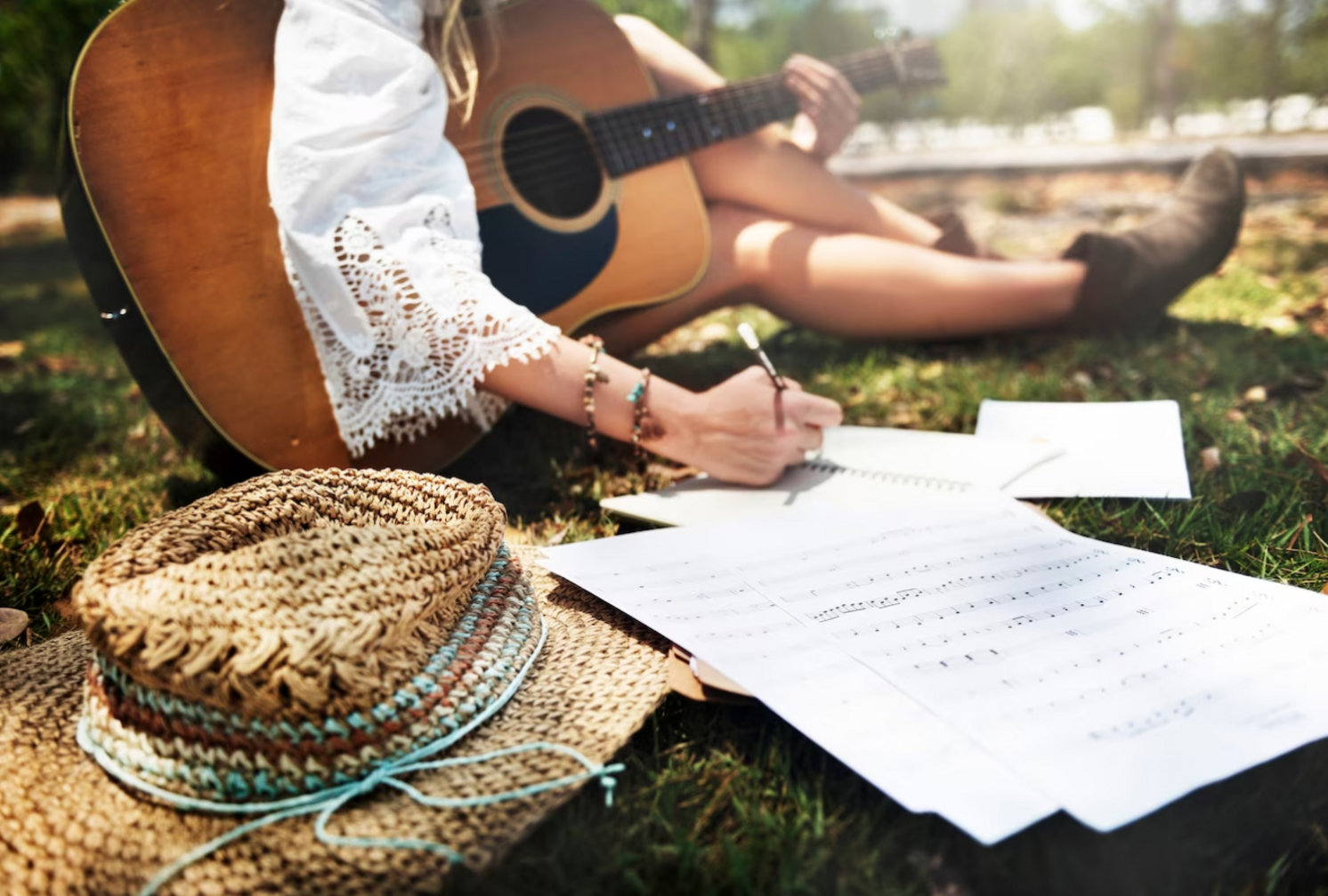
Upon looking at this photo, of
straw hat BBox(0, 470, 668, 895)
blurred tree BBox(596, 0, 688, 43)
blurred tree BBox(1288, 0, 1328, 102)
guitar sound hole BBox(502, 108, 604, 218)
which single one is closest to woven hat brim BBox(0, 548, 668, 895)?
straw hat BBox(0, 470, 668, 895)

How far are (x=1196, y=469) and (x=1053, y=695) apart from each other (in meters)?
0.79

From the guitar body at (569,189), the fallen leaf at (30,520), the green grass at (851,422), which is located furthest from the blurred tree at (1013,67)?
the fallen leaf at (30,520)

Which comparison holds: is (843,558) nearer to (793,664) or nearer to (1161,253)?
(793,664)

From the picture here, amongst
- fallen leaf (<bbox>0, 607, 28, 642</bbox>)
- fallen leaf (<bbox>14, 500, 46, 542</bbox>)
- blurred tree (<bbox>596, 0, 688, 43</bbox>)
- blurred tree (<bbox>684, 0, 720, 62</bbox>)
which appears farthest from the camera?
blurred tree (<bbox>684, 0, 720, 62</bbox>)

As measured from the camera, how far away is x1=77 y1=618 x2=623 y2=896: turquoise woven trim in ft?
2.36

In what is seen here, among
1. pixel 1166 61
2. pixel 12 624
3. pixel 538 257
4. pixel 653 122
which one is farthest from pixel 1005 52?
A: pixel 12 624

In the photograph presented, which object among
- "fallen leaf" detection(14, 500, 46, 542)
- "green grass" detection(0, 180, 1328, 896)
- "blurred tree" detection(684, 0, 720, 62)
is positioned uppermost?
"blurred tree" detection(684, 0, 720, 62)

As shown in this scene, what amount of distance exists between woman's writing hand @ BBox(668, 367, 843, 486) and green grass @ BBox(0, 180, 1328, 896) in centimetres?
18

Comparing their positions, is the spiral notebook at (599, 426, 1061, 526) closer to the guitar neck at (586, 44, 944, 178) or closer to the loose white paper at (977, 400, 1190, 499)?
the loose white paper at (977, 400, 1190, 499)

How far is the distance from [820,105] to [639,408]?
1080 mm

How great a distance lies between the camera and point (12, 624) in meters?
1.19

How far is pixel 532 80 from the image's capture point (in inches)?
68.9

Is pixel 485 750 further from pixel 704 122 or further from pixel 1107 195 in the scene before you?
pixel 1107 195

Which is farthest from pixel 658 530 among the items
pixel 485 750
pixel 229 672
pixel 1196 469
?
pixel 1196 469
